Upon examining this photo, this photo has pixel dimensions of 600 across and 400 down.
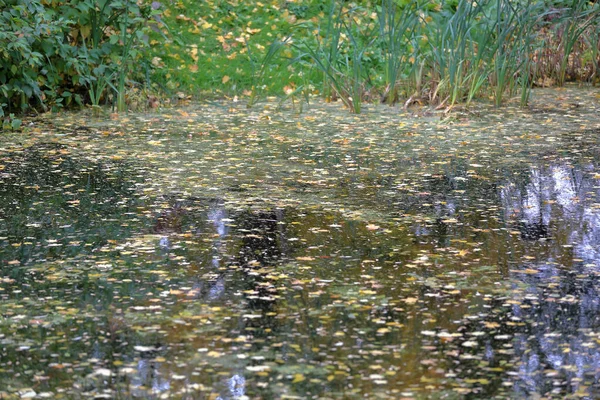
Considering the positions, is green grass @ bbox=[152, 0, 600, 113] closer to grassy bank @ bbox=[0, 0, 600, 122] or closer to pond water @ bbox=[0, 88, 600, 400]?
grassy bank @ bbox=[0, 0, 600, 122]

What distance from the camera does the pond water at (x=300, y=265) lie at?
8.27 feet

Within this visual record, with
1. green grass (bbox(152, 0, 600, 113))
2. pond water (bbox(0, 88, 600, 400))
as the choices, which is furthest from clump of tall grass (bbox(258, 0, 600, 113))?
pond water (bbox(0, 88, 600, 400))

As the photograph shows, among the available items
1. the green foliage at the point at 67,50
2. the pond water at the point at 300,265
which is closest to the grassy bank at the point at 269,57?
the green foliage at the point at 67,50

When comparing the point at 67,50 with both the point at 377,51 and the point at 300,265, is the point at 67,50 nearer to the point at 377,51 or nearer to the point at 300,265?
the point at 377,51

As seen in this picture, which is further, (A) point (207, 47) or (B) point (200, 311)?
(A) point (207, 47)

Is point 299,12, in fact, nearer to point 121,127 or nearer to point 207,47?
point 207,47

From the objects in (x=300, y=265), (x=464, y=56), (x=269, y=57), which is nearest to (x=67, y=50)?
(x=269, y=57)

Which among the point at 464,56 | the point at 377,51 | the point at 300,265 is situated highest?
the point at 464,56

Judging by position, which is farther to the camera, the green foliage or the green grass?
the green grass

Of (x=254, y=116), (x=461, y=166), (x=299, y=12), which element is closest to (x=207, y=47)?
(x=299, y=12)

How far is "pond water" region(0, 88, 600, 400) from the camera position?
2520 millimetres

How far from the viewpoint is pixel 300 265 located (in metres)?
3.47

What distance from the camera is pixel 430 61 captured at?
7.63m

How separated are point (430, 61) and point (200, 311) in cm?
505
